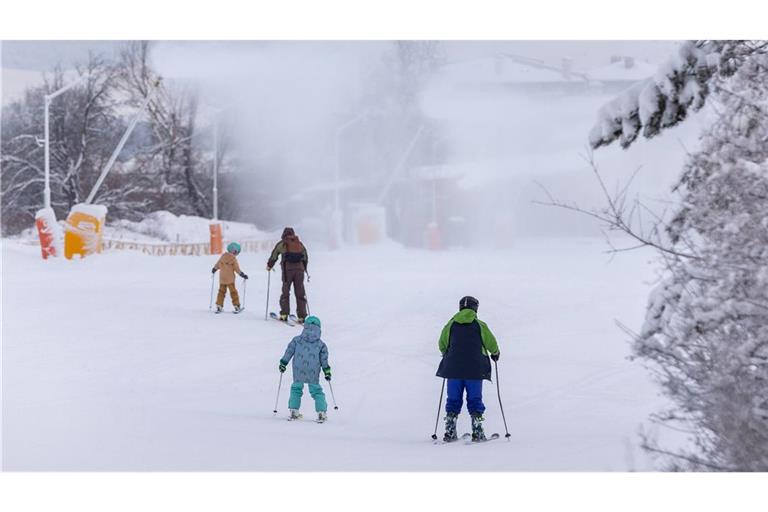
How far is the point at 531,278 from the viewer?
15.5 metres

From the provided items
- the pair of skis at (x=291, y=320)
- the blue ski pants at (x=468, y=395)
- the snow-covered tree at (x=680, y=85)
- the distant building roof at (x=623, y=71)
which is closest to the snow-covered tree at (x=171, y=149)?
the pair of skis at (x=291, y=320)

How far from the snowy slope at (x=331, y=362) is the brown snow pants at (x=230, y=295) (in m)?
0.19

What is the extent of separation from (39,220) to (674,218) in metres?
7.69

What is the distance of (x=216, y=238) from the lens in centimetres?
1342

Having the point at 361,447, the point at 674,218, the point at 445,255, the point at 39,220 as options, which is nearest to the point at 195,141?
the point at 39,220

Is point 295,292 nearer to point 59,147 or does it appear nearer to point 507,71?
point 59,147

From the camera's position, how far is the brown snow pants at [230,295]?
1408cm

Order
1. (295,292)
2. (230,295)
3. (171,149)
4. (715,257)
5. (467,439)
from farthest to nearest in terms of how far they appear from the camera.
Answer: (230,295) < (295,292) < (171,149) < (467,439) < (715,257)

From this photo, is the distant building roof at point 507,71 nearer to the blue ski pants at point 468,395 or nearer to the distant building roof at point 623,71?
the distant building roof at point 623,71

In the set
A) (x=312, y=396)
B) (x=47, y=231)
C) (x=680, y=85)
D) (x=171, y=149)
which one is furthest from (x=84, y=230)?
(x=680, y=85)

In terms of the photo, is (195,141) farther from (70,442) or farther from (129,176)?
(70,442)

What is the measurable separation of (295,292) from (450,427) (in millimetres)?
3989

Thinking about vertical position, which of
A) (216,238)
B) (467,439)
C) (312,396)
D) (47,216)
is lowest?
(467,439)

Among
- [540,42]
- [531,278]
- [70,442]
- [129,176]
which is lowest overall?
[70,442]
